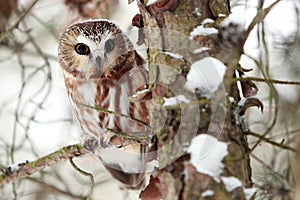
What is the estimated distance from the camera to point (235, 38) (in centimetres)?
127

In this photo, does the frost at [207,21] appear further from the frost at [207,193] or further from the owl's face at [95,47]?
the owl's face at [95,47]

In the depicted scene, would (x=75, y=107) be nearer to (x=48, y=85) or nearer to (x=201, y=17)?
(x=48, y=85)

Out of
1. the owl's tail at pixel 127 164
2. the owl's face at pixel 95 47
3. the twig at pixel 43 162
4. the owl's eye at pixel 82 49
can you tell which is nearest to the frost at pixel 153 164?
the owl's tail at pixel 127 164

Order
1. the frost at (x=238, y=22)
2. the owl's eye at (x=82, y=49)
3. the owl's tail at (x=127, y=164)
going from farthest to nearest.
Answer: the owl's tail at (x=127, y=164)
the owl's eye at (x=82, y=49)
the frost at (x=238, y=22)

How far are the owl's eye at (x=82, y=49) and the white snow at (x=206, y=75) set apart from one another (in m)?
1.35

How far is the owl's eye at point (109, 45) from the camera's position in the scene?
2731 mm

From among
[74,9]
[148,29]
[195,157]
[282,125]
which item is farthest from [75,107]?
[195,157]

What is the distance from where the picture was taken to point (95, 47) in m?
2.72

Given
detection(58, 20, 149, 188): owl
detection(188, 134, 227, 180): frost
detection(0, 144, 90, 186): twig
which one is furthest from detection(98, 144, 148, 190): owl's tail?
→ detection(188, 134, 227, 180): frost

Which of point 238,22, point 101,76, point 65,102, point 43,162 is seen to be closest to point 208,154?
point 238,22

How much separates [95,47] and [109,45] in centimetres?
7

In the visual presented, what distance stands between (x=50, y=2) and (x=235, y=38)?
2143 mm

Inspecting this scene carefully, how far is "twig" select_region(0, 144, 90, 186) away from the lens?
76.1 inches

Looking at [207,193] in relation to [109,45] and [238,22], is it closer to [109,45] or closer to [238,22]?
[238,22]
